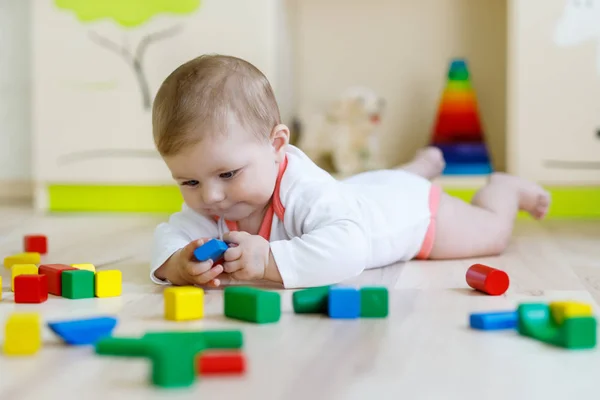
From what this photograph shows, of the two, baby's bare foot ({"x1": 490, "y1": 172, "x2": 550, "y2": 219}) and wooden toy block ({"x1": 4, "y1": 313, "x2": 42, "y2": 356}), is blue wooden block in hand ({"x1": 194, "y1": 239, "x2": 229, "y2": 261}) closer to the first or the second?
wooden toy block ({"x1": 4, "y1": 313, "x2": 42, "y2": 356})

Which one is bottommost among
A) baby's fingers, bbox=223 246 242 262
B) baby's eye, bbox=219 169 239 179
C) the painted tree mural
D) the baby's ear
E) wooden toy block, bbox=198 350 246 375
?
wooden toy block, bbox=198 350 246 375

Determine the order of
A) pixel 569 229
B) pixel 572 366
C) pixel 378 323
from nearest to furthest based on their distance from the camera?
pixel 572 366
pixel 378 323
pixel 569 229

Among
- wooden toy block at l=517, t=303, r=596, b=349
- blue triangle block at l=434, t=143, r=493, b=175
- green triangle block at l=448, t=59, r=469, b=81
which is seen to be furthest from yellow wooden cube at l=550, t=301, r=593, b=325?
green triangle block at l=448, t=59, r=469, b=81

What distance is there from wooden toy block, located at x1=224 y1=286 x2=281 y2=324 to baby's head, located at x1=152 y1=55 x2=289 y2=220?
21cm

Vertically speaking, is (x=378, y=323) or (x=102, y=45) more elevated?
(x=102, y=45)

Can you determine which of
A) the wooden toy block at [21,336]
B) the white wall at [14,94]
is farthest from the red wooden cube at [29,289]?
the white wall at [14,94]

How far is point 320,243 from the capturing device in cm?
110

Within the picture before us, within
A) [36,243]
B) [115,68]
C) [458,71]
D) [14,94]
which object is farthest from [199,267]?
[14,94]

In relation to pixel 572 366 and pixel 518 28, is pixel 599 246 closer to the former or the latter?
pixel 518 28

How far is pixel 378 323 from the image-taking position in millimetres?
925

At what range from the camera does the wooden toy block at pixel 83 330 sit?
2.69 feet

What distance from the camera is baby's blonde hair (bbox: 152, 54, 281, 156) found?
42.8 inches

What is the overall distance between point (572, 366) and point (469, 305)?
0.90 ft

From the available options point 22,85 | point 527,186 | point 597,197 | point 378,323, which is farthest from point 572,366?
point 22,85
